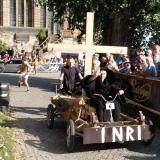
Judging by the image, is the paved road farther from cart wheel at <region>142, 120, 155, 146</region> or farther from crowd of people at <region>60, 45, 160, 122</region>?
crowd of people at <region>60, 45, 160, 122</region>

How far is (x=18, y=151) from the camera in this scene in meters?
9.58

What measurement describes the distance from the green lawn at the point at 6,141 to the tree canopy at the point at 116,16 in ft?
34.6

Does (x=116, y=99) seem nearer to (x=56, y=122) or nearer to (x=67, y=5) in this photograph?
(x=56, y=122)

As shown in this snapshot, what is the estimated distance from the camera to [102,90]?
10.3 meters

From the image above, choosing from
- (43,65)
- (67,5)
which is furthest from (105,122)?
(43,65)

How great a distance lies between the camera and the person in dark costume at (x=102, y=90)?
10137 mm

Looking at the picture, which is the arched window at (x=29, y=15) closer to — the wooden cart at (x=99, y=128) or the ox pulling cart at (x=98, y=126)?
the ox pulling cart at (x=98, y=126)

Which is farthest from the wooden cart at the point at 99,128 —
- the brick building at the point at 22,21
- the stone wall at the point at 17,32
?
the brick building at the point at 22,21

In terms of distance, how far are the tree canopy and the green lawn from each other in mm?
10554

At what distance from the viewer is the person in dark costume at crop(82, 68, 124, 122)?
1014 cm

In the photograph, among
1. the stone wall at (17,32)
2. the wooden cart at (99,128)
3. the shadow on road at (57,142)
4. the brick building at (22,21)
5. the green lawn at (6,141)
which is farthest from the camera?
the brick building at (22,21)

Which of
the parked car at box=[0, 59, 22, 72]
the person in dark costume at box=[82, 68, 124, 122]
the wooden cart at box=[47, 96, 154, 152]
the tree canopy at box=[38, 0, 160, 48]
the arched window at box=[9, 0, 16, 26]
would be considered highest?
the arched window at box=[9, 0, 16, 26]

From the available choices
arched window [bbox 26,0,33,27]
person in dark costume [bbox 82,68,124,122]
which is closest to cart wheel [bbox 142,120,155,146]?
person in dark costume [bbox 82,68,124,122]

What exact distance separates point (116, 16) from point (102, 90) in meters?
13.5
